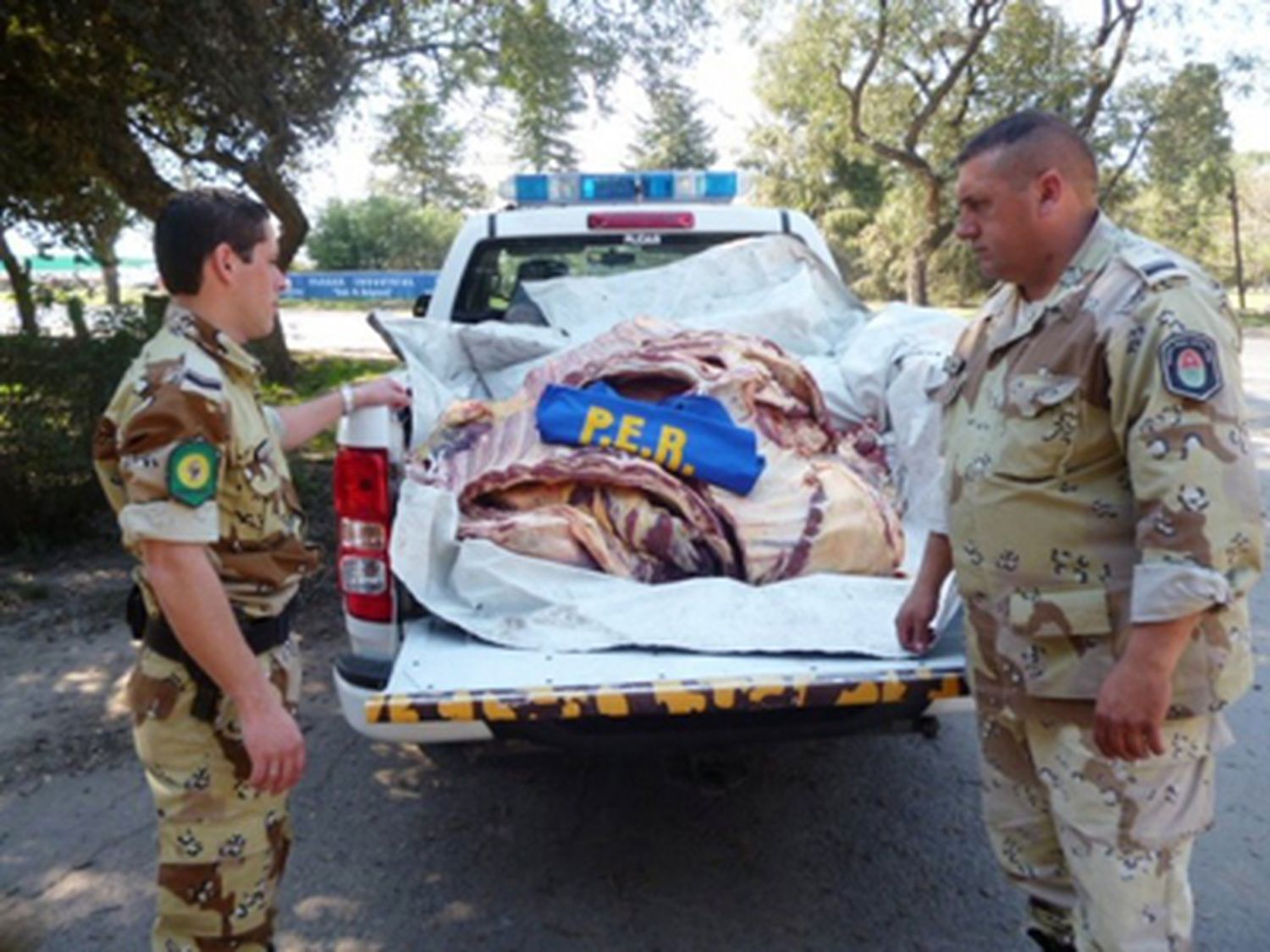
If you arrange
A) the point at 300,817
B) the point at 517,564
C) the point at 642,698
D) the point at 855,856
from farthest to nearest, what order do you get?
the point at 300,817 < the point at 855,856 < the point at 517,564 < the point at 642,698

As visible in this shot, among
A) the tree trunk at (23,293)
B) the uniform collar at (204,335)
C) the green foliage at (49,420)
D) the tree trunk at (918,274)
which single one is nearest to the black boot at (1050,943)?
the uniform collar at (204,335)

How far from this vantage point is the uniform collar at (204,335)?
190cm

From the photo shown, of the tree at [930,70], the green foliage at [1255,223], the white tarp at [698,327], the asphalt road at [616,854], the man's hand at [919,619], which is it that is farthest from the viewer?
the green foliage at [1255,223]

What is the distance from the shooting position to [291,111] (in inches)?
272

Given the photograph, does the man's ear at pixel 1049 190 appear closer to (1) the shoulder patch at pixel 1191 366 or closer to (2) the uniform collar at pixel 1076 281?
(2) the uniform collar at pixel 1076 281

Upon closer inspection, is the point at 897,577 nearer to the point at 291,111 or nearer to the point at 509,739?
the point at 509,739

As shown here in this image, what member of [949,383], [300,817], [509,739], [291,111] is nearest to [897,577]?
[949,383]

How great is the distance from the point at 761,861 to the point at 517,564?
1173 millimetres

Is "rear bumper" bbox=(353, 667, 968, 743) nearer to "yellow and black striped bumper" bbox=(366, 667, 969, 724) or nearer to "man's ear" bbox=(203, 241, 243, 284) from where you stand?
"yellow and black striped bumper" bbox=(366, 667, 969, 724)

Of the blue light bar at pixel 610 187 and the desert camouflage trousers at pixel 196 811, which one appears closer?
the desert camouflage trousers at pixel 196 811

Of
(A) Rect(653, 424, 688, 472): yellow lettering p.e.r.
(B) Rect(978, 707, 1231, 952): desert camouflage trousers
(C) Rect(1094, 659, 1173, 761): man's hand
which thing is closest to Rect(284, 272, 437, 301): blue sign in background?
(A) Rect(653, 424, 688, 472): yellow lettering p.e.r.

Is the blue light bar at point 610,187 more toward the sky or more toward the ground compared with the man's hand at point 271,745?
more toward the sky

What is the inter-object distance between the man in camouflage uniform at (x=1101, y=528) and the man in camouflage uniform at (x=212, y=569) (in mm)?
1350

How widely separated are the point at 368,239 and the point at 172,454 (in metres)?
39.4
